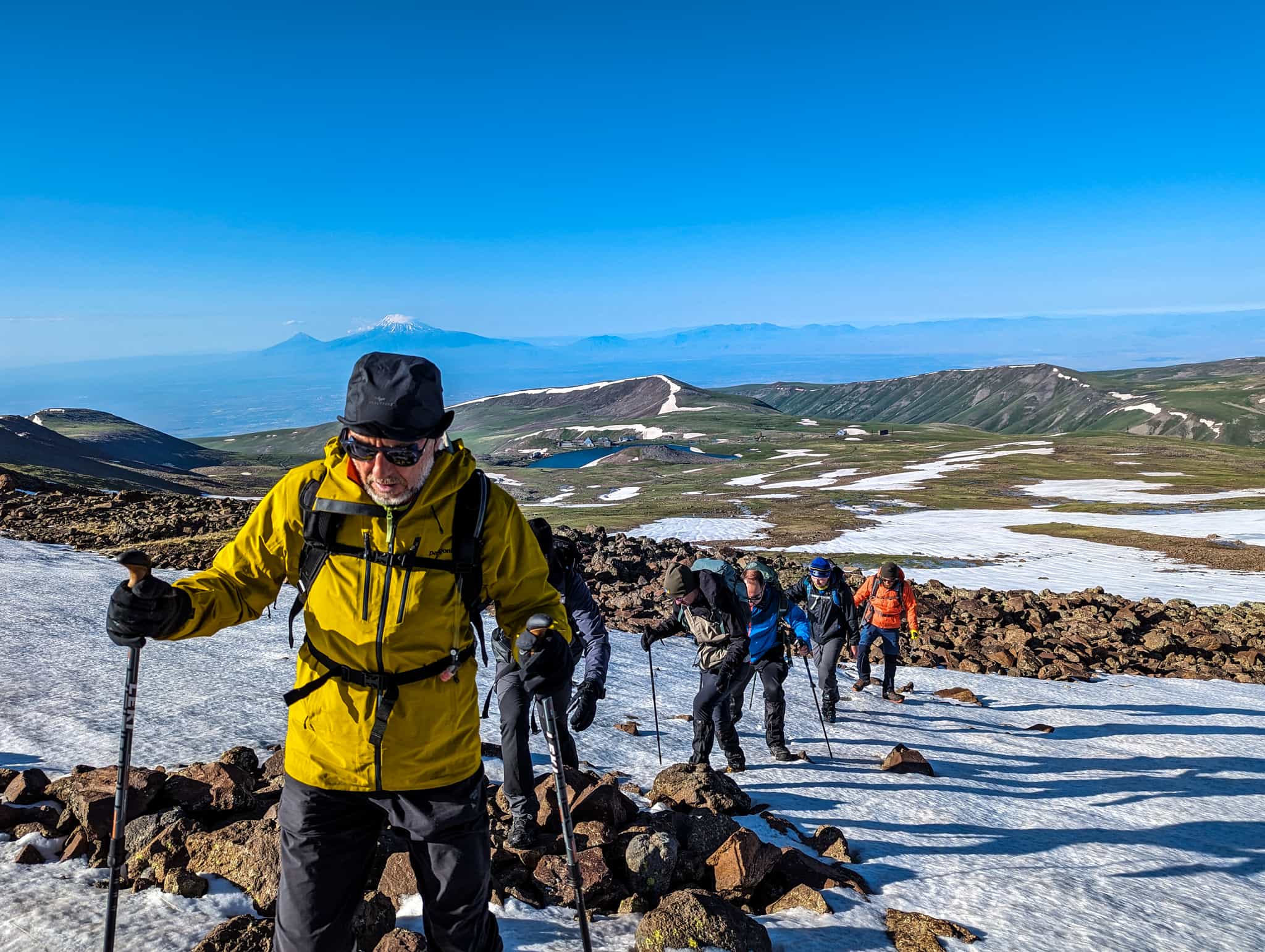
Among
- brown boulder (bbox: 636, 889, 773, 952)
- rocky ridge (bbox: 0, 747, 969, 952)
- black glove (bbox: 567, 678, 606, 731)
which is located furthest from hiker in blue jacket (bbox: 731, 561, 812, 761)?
brown boulder (bbox: 636, 889, 773, 952)

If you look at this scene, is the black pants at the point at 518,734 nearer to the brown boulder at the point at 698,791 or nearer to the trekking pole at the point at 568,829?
the trekking pole at the point at 568,829

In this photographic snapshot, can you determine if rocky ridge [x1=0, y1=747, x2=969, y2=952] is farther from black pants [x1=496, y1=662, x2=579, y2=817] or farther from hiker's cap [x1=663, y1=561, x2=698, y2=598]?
hiker's cap [x1=663, y1=561, x2=698, y2=598]

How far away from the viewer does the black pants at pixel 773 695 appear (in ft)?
36.3

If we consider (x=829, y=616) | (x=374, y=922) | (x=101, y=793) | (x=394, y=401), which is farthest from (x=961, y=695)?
(x=394, y=401)

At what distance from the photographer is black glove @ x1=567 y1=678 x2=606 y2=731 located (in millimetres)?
6368

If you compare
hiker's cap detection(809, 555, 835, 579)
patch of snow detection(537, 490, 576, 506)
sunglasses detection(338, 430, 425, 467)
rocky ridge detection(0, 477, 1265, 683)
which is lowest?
patch of snow detection(537, 490, 576, 506)

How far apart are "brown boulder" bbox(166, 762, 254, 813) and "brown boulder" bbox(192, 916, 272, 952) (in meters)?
1.76

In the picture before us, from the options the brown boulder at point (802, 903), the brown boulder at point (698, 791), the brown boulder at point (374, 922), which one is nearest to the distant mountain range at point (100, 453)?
the brown boulder at point (698, 791)

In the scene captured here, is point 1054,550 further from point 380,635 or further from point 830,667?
point 380,635

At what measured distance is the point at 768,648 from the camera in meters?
11.0

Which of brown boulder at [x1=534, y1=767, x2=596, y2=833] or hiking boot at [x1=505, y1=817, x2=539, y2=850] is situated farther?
brown boulder at [x1=534, y1=767, x2=596, y2=833]

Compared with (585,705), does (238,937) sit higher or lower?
lower

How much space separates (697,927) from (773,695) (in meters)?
5.99

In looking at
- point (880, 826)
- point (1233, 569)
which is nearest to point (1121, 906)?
point (880, 826)
